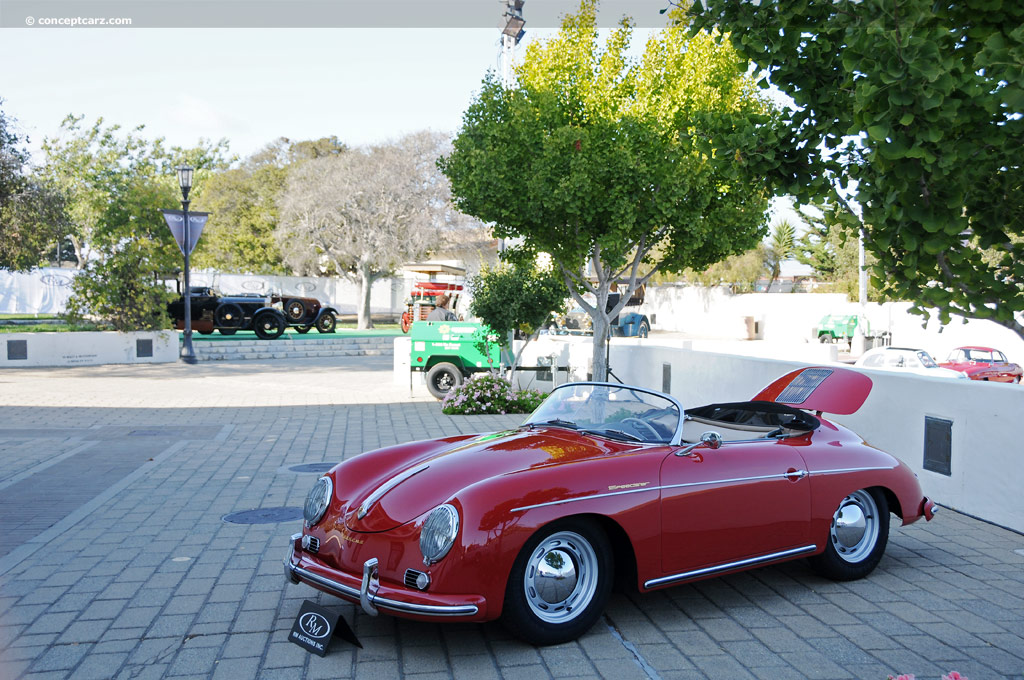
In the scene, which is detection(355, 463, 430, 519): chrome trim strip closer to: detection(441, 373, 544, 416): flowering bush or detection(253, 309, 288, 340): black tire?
detection(441, 373, 544, 416): flowering bush

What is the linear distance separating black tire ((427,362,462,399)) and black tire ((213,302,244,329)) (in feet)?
45.1

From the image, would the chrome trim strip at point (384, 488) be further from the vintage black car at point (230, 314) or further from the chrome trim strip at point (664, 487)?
the vintage black car at point (230, 314)

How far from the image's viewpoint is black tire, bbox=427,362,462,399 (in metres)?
15.7

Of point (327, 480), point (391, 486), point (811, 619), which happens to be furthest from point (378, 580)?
point (811, 619)

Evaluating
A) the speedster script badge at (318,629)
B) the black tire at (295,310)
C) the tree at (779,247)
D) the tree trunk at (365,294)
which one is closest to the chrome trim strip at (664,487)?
the speedster script badge at (318,629)

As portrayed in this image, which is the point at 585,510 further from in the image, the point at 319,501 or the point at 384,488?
the point at 319,501

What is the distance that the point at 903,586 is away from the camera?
520 cm

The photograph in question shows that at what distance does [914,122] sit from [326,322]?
2968cm

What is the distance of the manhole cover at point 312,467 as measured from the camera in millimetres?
8695

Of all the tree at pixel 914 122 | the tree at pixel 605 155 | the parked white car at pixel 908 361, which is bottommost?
the parked white car at pixel 908 361

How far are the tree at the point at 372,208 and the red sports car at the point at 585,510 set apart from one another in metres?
32.6

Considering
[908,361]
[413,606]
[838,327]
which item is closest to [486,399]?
[413,606]

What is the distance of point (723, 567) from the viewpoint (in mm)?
4629

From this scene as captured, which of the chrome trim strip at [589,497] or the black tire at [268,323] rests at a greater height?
the black tire at [268,323]
